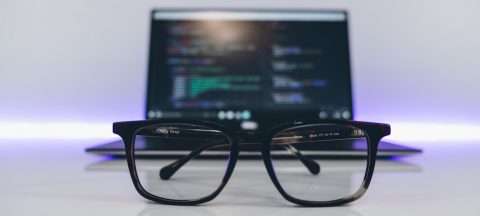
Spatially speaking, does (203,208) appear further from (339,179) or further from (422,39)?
(422,39)

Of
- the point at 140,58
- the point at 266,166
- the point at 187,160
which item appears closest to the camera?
the point at 266,166

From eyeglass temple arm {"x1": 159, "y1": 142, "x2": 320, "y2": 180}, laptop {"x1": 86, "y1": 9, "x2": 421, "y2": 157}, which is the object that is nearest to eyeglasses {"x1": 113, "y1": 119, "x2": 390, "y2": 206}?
eyeglass temple arm {"x1": 159, "y1": 142, "x2": 320, "y2": 180}

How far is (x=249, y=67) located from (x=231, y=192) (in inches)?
18.2

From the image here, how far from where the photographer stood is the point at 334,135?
1.27 ft

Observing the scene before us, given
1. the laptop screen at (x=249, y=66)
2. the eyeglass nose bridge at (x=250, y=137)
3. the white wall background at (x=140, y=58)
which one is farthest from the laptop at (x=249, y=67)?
the eyeglass nose bridge at (x=250, y=137)

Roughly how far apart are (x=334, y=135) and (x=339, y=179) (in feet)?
0.22

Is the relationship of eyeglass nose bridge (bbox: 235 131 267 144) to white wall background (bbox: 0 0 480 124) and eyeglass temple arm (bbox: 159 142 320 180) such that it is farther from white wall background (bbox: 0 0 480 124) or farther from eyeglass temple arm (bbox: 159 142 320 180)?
white wall background (bbox: 0 0 480 124)

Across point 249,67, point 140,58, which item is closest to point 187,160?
point 249,67

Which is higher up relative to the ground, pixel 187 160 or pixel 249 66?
pixel 249 66

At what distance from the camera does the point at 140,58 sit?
3.13 ft

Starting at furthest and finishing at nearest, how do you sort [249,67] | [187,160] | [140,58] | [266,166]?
1. [140,58]
2. [249,67]
3. [187,160]
4. [266,166]

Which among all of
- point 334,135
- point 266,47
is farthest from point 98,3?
point 334,135

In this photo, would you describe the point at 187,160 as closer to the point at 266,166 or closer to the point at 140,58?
the point at 266,166

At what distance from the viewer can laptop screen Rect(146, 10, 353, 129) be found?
75cm
